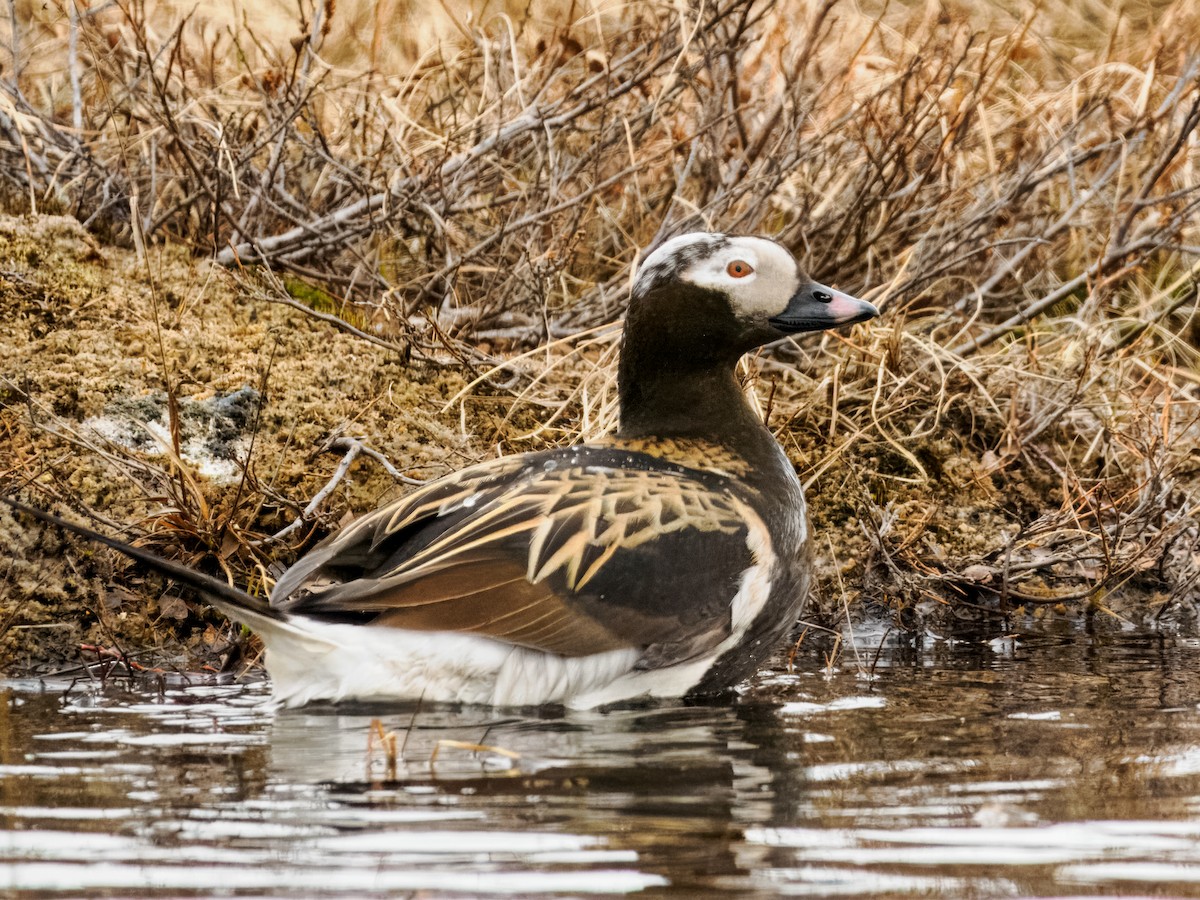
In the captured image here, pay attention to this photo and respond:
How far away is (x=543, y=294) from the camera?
663cm

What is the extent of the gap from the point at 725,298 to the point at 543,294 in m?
1.62

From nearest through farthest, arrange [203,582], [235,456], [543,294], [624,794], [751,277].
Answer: [624,794] < [203,582] < [751,277] < [235,456] < [543,294]

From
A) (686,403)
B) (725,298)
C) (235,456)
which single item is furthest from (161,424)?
(725,298)

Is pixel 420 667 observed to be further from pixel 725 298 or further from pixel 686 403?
pixel 725 298

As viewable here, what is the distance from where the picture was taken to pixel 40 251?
21.8ft

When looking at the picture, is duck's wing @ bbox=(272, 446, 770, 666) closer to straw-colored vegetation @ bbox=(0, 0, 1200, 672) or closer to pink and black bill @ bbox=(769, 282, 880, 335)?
pink and black bill @ bbox=(769, 282, 880, 335)

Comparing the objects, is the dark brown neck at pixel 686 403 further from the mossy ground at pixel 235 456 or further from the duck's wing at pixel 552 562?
the mossy ground at pixel 235 456

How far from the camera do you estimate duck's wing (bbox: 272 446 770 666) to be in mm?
4258

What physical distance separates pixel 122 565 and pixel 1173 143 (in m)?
4.93

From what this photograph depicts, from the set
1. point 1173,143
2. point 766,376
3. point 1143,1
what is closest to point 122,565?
point 766,376

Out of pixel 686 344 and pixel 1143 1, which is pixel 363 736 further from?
pixel 1143 1

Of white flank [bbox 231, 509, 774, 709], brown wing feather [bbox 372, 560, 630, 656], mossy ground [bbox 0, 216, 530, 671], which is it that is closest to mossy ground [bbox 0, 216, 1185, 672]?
mossy ground [bbox 0, 216, 530, 671]

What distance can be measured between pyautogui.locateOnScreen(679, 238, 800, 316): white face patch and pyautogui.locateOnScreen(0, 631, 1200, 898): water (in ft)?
3.84

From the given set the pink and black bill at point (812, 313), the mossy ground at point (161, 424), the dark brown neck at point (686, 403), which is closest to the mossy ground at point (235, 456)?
the mossy ground at point (161, 424)
